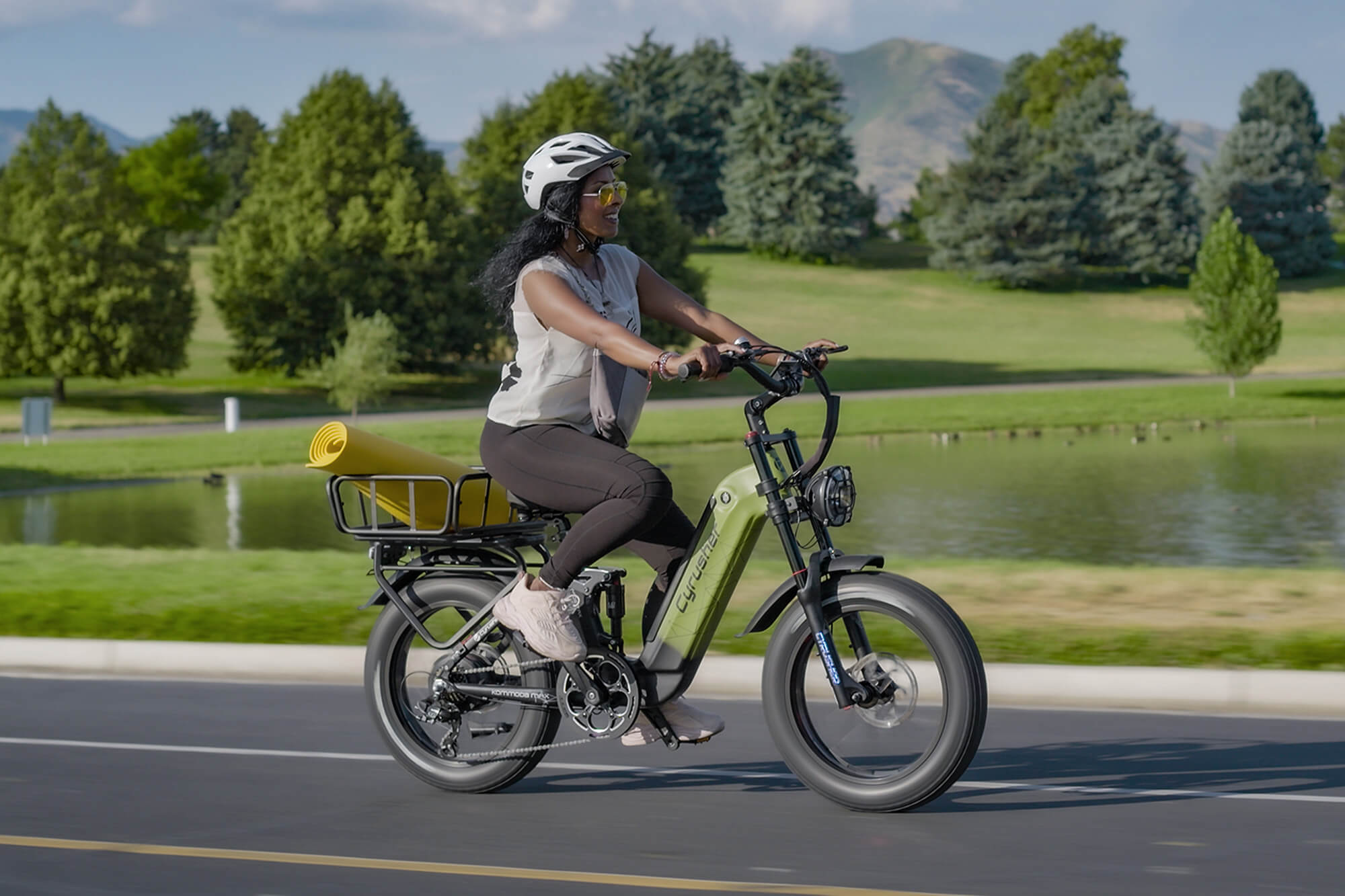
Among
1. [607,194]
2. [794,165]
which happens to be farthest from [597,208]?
[794,165]

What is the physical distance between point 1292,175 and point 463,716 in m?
93.2

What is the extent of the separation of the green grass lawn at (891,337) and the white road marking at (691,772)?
38.9 meters

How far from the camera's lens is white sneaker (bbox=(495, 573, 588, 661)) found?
17.7ft

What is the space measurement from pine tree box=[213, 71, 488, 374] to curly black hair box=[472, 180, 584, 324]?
1888 inches

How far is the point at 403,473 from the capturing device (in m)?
5.68

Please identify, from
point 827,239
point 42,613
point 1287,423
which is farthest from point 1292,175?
point 42,613

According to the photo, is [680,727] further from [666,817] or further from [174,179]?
[174,179]

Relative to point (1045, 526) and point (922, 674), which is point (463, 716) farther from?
point (1045, 526)

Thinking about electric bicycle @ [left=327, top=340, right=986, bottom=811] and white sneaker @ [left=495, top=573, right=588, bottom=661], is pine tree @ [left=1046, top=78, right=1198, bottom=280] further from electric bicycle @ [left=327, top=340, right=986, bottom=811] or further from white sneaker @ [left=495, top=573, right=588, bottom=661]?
white sneaker @ [left=495, top=573, right=588, bottom=661]

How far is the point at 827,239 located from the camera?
299ft

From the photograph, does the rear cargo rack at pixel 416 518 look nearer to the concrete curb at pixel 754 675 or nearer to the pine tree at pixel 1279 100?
the concrete curb at pixel 754 675

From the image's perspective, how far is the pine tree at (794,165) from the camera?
90062 mm

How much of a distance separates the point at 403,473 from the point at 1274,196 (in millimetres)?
92394

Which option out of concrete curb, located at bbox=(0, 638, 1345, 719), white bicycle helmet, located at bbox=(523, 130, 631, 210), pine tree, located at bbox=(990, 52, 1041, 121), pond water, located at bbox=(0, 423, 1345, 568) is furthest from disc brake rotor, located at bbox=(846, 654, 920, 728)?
pine tree, located at bbox=(990, 52, 1041, 121)
